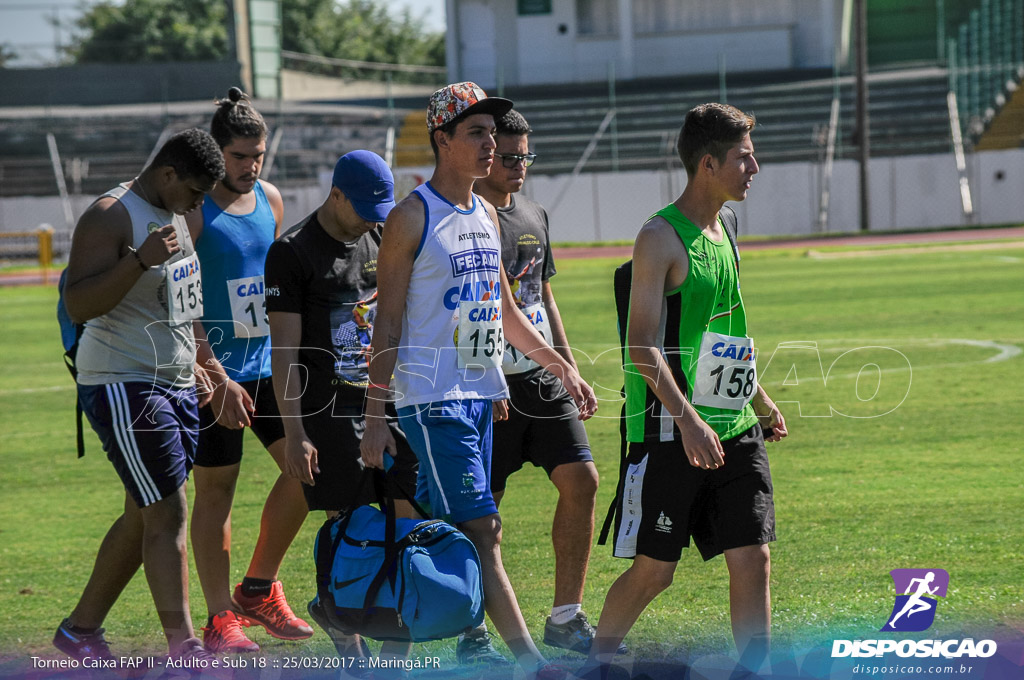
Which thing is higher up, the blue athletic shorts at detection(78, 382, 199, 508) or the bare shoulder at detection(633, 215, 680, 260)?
the bare shoulder at detection(633, 215, 680, 260)

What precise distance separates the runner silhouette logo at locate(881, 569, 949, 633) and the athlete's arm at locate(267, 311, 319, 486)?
2406 millimetres

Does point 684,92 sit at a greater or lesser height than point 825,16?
lesser

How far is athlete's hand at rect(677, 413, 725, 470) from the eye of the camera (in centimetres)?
423

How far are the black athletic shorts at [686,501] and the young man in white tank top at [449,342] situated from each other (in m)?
0.52

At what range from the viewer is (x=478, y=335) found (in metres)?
4.58

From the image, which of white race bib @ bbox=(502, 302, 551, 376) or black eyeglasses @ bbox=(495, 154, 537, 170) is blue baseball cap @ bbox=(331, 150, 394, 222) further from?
white race bib @ bbox=(502, 302, 551, 376)

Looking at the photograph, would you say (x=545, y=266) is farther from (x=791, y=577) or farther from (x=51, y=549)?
(x=51, y=549)

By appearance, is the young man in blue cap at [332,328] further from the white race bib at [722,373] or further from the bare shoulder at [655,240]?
the white race bib at [722,373]

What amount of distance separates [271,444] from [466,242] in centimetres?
174

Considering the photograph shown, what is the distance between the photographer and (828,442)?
347 inches

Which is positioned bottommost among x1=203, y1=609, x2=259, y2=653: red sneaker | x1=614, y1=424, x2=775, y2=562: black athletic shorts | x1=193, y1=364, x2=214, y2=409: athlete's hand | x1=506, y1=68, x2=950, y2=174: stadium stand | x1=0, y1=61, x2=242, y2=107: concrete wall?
x1=203, y1=609, x2=259, y2=653: red sneaker

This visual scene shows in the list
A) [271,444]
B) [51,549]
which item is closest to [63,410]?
[51,549]

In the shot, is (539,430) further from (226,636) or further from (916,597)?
(916,597)

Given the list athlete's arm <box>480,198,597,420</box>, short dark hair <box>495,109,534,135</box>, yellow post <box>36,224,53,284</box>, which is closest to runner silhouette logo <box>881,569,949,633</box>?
athlete's arm <box>480,198,597,420</box>
